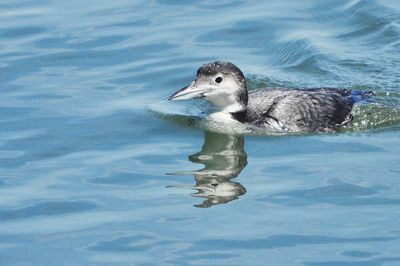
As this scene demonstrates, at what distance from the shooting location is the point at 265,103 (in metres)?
14.2

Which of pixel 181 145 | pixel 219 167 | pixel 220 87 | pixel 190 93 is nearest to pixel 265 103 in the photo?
pixel 220 87

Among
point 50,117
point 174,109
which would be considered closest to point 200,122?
point 174,109

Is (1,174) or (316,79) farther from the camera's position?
(316,79)

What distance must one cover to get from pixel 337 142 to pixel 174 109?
2333mm

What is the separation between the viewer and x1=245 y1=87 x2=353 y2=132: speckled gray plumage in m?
13.8

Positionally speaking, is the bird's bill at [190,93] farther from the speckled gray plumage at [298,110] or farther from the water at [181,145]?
the speckled gray plumage at [298,110]

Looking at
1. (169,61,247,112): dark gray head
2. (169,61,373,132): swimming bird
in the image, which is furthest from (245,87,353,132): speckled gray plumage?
(169,61,247,112): dark gray head

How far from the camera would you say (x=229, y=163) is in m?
12.6

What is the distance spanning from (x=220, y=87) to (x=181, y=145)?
0.94 meters

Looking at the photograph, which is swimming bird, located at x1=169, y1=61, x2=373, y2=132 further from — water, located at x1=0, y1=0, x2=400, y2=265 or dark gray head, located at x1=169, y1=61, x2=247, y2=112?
water, located at x1=0, y1=0, x2=400, y2=265

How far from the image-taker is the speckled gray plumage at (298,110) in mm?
13766

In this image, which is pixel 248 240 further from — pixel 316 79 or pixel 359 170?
pixel 316 79

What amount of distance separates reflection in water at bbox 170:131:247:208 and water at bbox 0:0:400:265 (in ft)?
0.08

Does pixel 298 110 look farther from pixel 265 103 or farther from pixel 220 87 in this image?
pixel 220 87
